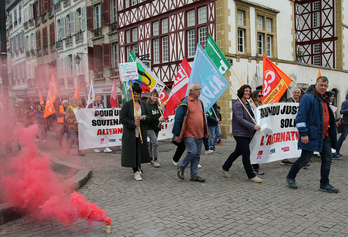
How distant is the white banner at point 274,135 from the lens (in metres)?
6.63

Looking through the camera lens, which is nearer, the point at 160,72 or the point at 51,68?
the point at 51,68

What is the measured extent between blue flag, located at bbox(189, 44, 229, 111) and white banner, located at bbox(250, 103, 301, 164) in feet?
2.84

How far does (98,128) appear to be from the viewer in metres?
10.4

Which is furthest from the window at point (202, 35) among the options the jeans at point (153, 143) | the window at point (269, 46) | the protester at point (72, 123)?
the jeans at point (153, 143)

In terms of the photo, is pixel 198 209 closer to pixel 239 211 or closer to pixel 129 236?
pixel 239 211

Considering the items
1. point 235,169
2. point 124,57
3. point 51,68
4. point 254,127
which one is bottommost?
point 235,169

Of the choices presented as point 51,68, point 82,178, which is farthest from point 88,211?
point 51,68

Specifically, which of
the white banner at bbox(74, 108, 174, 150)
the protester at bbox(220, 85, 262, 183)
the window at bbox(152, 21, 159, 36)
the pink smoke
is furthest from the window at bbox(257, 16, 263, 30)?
the pink smoke

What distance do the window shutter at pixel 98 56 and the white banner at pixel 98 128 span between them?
14780mm

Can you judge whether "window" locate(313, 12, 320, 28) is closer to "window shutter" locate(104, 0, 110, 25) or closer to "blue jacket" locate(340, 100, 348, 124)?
"window shutter" locate(104, 0, 110, 25)

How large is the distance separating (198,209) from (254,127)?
77.3 inches

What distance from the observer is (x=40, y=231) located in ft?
12.4

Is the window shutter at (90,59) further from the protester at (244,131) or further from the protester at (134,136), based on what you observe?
the protester at (244,131)

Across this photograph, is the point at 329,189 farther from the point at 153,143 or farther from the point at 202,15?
the point at 202,15
